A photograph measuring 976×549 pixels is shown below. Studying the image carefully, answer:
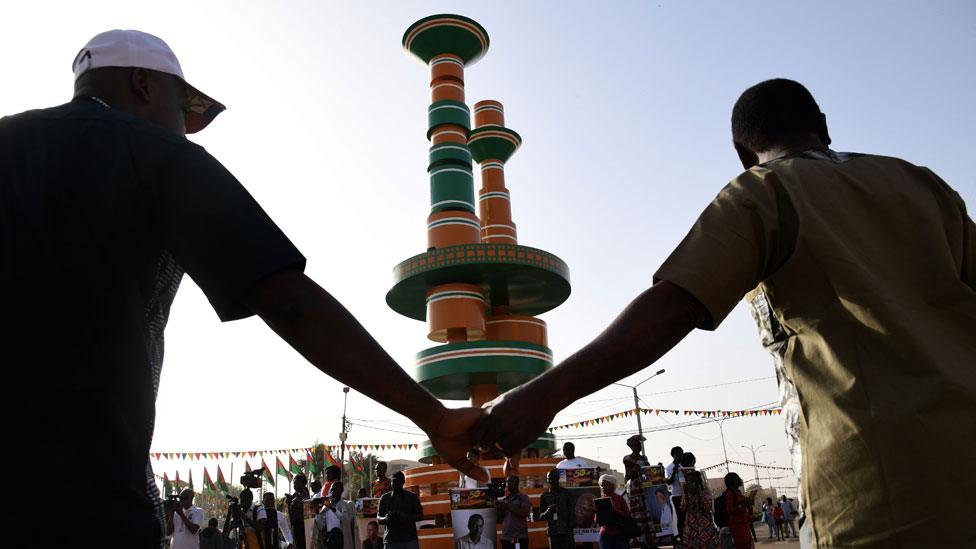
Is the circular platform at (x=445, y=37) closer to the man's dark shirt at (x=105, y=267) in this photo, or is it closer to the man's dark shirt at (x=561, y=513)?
the man's dark shirt at (x=561, y=513)

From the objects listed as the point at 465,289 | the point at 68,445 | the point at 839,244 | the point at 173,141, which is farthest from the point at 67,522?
the point at 465,289

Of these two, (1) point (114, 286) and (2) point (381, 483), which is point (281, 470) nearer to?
(2) point (381, 483)

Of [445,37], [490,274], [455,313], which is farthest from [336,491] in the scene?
[445,37]

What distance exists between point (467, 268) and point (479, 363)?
3197 mm

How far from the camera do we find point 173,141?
5.60 ft

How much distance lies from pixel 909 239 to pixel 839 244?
8.6 inches

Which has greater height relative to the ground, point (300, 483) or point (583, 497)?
point (300, 483)

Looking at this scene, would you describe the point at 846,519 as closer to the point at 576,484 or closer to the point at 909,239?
the point at 909,239

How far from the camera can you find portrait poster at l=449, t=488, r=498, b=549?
1066cm

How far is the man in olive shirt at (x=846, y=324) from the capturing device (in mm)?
1646

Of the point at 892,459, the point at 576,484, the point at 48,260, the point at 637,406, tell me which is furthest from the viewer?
the point at 637,406

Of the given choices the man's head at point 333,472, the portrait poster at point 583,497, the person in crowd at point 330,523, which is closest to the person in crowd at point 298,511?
the person in crowd at point 330,523

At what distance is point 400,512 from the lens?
908 centimetres

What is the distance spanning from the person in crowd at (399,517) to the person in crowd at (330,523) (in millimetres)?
1039
